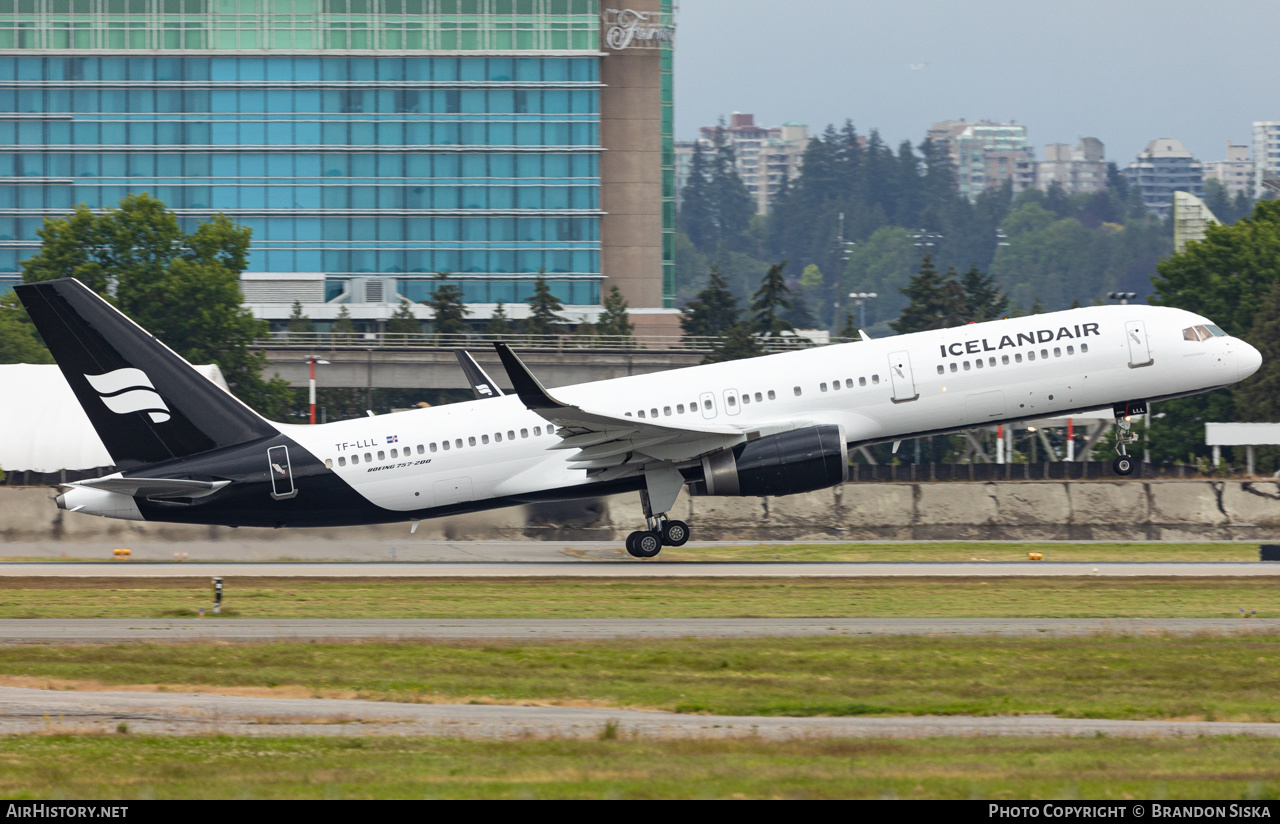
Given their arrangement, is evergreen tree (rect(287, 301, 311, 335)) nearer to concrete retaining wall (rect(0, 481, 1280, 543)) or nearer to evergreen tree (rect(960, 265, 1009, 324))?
evergreen tree (rect(960, 265, 1009, 324))

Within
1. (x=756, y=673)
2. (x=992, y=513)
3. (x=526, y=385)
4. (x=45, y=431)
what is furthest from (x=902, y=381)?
(x=45, y=431)

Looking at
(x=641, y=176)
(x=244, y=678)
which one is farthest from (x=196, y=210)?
(x=244, y=678)

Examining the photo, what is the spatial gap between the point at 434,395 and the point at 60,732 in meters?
81.6

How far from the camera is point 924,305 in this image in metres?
107

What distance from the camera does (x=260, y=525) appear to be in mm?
39219

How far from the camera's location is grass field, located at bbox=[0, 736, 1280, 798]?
14422 millimetres

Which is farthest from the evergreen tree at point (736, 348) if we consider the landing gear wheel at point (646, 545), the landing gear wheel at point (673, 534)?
the landing gear wheel at point (646, 545)

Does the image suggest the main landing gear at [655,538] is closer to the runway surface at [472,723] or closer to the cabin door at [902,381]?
the cabin door at [902,381]

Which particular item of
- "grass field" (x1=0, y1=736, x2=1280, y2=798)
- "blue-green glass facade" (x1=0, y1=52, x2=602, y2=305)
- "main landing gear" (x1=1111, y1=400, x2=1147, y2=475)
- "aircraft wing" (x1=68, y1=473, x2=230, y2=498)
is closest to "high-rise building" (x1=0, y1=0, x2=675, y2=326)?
"blue-green glass facade" (x1=0, y1=52, x2=602, y2=305)

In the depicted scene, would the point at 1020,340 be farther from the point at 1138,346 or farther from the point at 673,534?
the point at 673,534

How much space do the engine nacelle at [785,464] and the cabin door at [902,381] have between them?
5.88 feet

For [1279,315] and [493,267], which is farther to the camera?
[493,267]

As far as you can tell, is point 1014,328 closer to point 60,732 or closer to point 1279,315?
point 60,732

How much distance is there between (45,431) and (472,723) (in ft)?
165
